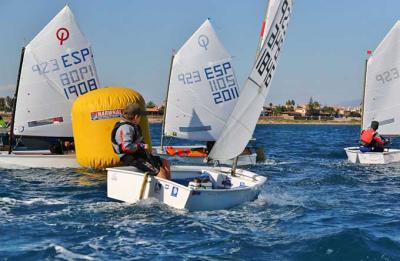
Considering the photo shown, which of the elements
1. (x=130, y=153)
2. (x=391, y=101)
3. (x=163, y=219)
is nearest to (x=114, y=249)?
(x=163, y=219)

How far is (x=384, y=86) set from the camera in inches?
979

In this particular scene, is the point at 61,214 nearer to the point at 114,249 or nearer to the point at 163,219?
the point at 163,219

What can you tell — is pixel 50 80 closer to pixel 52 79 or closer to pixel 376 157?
pixel 52 79

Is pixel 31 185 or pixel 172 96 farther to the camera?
pixel 172 96

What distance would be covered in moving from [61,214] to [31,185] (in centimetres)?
496

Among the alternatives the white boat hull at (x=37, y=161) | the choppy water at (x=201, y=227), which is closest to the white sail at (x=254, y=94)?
the choppy water at (x=201, y=227)

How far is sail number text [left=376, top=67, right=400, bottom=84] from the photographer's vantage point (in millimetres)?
24828

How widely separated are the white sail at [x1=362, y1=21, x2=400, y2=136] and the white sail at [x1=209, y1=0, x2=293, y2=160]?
1335 centimetres

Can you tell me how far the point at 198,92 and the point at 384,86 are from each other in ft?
25.1

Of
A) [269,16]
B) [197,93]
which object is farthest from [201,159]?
[269,16]

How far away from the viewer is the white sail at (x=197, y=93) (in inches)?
946

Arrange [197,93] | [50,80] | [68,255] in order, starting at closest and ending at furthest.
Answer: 1. [68,255]
2. [50,80]
3. [197,93]

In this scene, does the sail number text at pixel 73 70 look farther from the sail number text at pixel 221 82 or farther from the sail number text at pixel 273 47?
the sail number text at pixel 273 47

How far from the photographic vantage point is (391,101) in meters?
24.9
